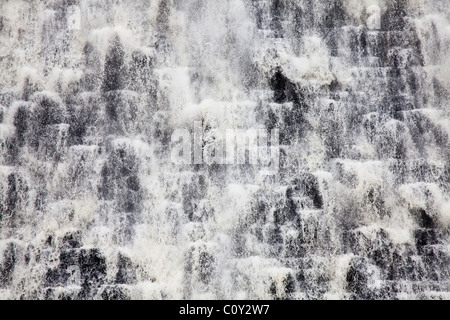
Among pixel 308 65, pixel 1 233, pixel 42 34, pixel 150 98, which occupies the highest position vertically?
pixel 42 34

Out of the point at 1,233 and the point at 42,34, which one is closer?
the point at 1,233

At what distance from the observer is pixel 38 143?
120 inches

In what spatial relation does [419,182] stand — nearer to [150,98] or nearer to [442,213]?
[442,213]

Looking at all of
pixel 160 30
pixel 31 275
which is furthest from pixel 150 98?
pixel 31 275

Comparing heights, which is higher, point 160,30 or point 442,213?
point 160,30

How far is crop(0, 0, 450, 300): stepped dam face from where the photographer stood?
2.90 m

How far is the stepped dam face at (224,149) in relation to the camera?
9.50ft

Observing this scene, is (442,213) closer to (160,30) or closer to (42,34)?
(160,30)

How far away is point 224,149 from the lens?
10.1 ft
